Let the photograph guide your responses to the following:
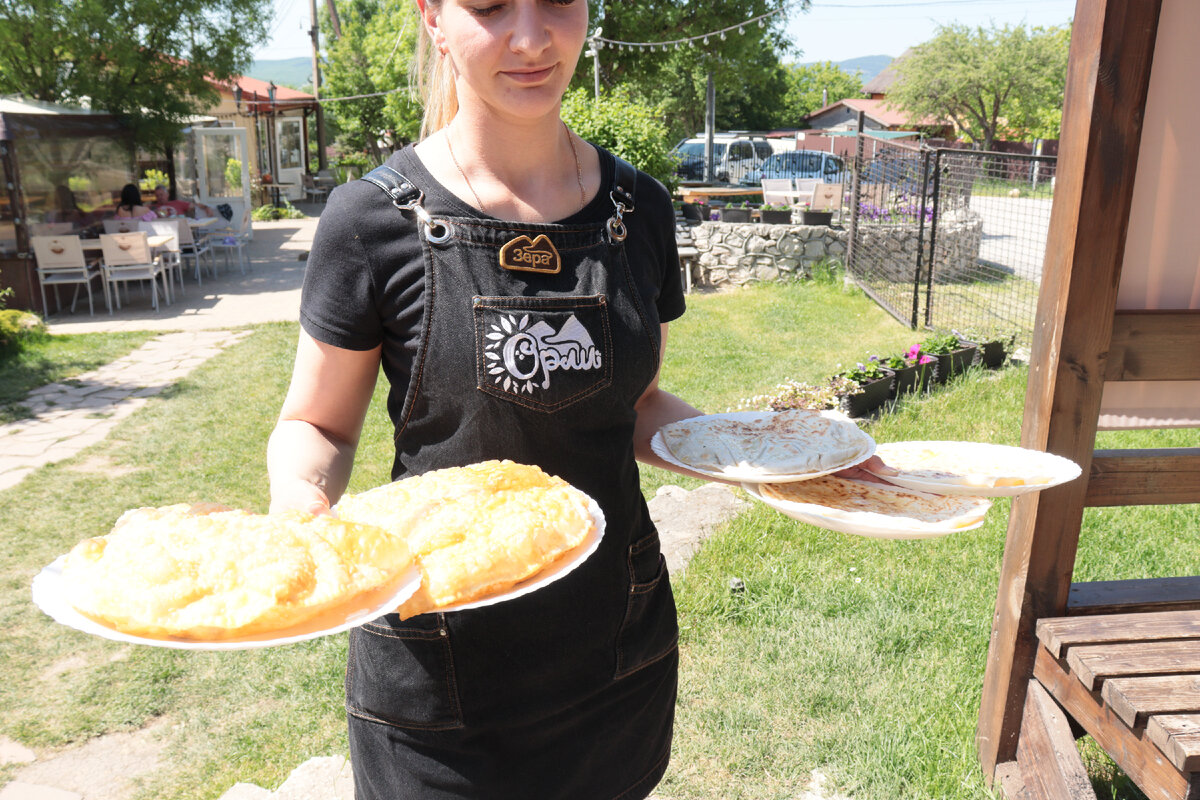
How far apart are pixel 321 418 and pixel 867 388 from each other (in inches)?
232

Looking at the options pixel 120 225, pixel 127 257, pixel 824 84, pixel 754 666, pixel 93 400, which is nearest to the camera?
pixel 754 666

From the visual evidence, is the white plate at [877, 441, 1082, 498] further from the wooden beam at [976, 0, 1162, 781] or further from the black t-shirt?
the black t-shirt

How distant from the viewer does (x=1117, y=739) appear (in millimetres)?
2406

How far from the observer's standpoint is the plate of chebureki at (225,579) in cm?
111

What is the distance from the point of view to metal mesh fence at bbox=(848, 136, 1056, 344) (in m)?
10.6

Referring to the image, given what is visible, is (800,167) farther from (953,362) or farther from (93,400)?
(93,400)

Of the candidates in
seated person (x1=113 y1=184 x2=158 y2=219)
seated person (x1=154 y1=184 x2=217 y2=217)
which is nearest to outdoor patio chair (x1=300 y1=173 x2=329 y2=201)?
seated person (x1=154 y1=184 x2=217 y2=217)

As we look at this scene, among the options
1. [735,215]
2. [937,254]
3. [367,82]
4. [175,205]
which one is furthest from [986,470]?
[367,82]

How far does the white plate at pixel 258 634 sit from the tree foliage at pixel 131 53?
15001 mm

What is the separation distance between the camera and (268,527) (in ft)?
4.19

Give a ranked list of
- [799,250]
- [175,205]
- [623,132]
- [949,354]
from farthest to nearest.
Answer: [175,205] → [799,250] → [623,132] → [949,354]

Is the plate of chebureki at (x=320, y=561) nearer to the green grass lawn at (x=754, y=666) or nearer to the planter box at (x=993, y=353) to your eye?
the green grass lawn at (x=754, y=666)

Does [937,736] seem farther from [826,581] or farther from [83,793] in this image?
[83,793]

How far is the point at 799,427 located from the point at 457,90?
1001mm
